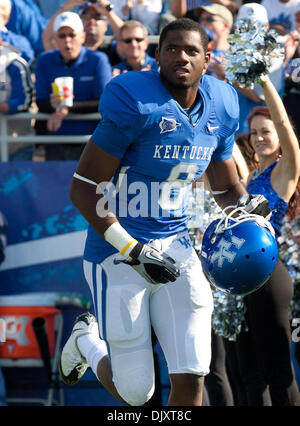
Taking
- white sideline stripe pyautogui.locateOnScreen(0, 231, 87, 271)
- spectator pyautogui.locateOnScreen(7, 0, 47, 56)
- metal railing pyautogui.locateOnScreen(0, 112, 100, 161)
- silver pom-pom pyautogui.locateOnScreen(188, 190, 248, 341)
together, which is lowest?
white sideline stripe pyautogui.locateOnScreen(0, 231, 87, 271)

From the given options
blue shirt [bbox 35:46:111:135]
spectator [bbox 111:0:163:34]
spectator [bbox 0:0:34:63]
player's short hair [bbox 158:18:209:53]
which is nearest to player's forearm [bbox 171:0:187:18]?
spectator [bbox 111:0:163:34]

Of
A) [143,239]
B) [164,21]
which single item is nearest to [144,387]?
[143,239]

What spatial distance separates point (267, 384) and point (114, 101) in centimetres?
204

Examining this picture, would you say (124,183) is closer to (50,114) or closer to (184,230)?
(184,230)

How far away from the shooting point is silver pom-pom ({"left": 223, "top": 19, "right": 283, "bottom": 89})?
4.05 metres

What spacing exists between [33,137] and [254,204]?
2.31 meters

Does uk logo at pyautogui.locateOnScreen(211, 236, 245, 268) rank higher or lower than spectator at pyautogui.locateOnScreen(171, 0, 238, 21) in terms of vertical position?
lower

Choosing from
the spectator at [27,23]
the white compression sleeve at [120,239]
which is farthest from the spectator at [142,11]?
the white compression sleeve at [120,239]

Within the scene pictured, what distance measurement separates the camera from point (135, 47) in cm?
584

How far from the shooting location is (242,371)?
464 centimetres

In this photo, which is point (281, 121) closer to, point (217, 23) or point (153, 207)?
point (153, 207)

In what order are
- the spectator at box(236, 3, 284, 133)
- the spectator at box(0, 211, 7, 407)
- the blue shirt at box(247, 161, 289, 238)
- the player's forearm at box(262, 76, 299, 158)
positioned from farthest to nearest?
the spectator at box(236, 3, 284, 133) < the spectator at box(0, 211, 7, 407) < the blue shirt at box(247, 161, 289, 238) < the player's forearm at box(262, 76, 299, 158)

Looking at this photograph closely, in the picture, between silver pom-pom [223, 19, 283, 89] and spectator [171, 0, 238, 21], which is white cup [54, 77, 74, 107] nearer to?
spectator [171, 0, 238, 21]

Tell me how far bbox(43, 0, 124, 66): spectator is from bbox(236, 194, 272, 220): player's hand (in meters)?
2.71
